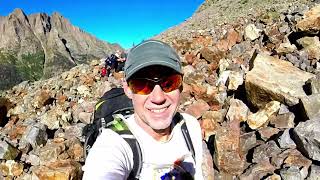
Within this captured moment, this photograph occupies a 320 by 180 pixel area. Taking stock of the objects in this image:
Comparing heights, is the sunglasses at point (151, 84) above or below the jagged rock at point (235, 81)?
below

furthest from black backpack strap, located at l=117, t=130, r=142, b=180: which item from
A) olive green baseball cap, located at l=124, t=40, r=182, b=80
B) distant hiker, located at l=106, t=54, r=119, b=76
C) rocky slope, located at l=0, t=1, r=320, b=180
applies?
distant hiker, located at l=106, t=54, r=119, b=76

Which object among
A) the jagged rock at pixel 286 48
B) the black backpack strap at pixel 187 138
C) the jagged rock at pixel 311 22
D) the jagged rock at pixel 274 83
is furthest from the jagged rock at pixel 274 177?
the jagged rock at pixel 311 22

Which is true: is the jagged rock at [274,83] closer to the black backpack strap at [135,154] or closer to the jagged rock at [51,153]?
the jagged rock at [51,153]

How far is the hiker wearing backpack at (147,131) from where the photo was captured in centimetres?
317

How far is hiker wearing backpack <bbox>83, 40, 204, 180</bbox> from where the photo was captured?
10.4 ft

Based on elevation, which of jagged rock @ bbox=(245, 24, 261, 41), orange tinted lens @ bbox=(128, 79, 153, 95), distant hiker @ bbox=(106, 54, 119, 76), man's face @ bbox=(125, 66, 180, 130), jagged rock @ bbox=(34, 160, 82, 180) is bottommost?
jagged rock @ bbox=(34, 160, 82, 180)

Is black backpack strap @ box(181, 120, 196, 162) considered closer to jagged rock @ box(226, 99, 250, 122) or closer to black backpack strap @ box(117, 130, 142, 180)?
black backpack strap @ box(117, 130, 142, 180)

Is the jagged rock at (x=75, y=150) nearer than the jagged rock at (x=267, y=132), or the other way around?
the jagged rock at (x=267, y=132)

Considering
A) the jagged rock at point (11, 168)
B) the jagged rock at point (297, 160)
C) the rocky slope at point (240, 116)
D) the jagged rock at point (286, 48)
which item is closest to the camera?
the jagged rock at point (297, 160)

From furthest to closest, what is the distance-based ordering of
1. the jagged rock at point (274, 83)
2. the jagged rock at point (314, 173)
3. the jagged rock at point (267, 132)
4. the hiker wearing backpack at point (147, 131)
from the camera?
the jagged rock at point (274, 83), the jagged rock at point (267, 132), the jagged rock at point (314, 173), the hiker wearing backpack at point (147, 131)

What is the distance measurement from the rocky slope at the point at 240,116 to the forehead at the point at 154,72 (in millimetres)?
2873

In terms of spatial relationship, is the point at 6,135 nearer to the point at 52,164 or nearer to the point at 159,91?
the point at 52,164

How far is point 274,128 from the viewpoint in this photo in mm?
8109

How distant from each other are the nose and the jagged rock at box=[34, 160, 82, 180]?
4.93 meters
